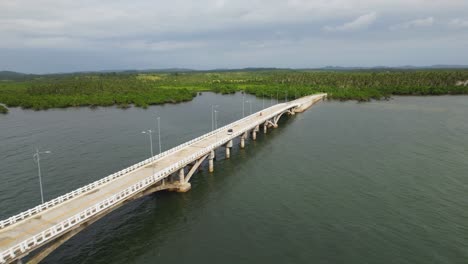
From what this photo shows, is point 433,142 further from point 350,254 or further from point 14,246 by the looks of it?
point 14,246

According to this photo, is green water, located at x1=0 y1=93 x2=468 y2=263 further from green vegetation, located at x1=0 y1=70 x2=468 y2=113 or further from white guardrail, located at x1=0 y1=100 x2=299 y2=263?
green vegetation, located at x1=0 y1=70 x2=468 y2=113

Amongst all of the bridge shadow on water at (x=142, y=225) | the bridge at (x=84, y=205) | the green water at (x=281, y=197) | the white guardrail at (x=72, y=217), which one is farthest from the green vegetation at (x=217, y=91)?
the white guardrail at (x=72, y=217)

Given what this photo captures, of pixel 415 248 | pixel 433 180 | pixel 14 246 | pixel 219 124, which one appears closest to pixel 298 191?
pixel 415 248

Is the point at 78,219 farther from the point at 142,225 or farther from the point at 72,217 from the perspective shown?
the point at 142,225

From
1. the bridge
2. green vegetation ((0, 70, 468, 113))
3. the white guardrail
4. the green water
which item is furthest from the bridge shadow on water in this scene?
green vegetation ((0, 70, 468, 113))

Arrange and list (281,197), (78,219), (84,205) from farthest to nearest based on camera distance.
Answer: (281,197) < (84,205) < (78,219)

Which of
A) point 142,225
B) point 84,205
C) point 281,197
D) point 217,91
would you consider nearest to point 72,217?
point 84,205
